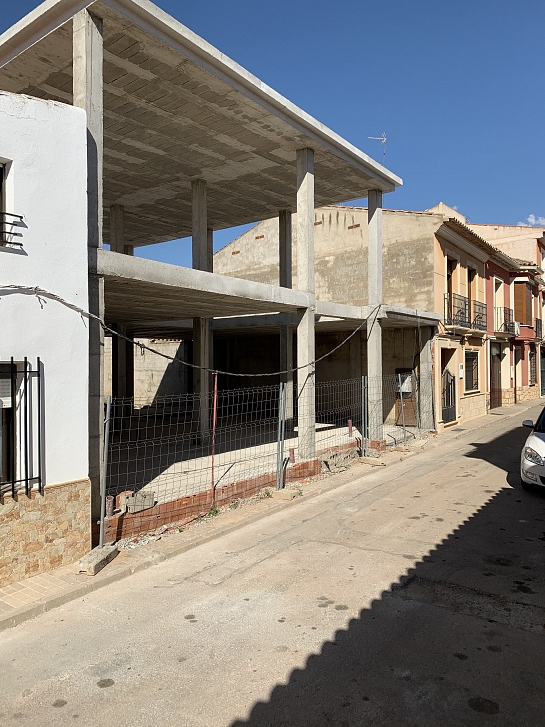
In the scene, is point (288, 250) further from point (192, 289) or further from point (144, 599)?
point (144, 599)

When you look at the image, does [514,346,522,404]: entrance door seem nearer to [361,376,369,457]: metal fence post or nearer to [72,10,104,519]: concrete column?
[361,376,369,457]: metal fence post

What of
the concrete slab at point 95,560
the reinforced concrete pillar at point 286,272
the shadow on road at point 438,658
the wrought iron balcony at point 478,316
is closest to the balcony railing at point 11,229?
the concrete slab at point 95,560

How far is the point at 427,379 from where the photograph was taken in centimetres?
1675

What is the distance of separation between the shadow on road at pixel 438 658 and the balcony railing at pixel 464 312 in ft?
41.4

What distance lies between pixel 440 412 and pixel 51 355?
1404 cm

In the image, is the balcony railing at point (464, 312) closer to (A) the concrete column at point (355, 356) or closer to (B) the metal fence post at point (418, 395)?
(B) the metal fence post at point (418, 395)

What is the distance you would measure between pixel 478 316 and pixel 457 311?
272cm

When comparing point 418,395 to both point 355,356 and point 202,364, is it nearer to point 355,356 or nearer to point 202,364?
point 355,356

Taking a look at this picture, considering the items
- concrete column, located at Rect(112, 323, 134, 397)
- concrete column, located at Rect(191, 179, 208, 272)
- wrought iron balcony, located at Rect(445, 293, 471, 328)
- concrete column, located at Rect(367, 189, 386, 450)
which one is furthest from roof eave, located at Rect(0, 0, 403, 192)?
wrought iron balcony, located at Rect(445, 293, 471, 328)

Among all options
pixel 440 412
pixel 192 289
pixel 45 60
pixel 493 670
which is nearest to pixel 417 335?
pixel 440 412

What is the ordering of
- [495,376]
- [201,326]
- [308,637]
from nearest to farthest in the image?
[308,637] → [201,326] → [495,376]

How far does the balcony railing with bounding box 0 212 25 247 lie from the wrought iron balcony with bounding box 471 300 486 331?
1745 cm

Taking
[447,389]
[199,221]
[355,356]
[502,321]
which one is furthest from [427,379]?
[502,321]

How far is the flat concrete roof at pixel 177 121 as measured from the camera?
23.3 ft
